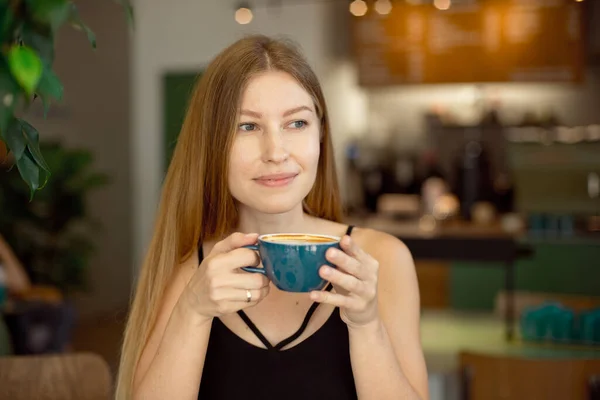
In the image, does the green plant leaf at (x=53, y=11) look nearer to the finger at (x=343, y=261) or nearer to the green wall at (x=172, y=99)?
the finger at (x=343, y=261)

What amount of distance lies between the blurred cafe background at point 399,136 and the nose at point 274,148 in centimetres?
331

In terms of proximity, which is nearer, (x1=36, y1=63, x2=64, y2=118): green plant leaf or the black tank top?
(x1=36, y1=63, x2=64, y2=118): green plant leaf

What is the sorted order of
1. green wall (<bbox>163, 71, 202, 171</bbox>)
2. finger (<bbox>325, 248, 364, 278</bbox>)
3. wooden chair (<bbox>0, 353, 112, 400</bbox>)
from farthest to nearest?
green wall (<bbox>163, 71, 202, 171</bbox>), wooden chair (<bbox>0, 353, 112, 400</bbox>), finger (<bbox>325, 248, 364, 278</bbox>)

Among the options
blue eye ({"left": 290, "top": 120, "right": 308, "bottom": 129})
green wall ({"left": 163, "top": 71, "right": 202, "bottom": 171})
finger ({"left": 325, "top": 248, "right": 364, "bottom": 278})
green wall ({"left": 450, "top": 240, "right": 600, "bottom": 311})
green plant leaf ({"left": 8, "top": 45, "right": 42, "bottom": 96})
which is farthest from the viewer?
green wall ({"left": 163, "top": 71, "right": 202, "bottom": 171})

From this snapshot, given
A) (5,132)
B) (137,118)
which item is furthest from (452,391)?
(137,118)

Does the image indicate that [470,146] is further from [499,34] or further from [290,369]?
[290,369]

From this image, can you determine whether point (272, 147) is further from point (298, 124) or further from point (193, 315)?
point (193, 315)

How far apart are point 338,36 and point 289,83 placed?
556cm

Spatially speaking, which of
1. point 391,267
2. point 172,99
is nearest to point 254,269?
point 391,267

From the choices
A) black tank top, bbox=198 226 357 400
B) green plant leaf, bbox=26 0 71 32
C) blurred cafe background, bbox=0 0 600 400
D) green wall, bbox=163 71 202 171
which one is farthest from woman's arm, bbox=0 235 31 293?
green plant leaf, bbox=26 0 71 32

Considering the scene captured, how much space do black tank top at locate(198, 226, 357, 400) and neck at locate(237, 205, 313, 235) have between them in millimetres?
197

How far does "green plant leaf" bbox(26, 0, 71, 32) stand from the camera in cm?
77

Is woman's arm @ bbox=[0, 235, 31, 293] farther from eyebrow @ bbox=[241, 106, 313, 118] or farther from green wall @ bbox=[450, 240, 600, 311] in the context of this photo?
green wall @ bbox=[450, 240, 600, 311]

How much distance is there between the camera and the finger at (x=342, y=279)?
116 cm
